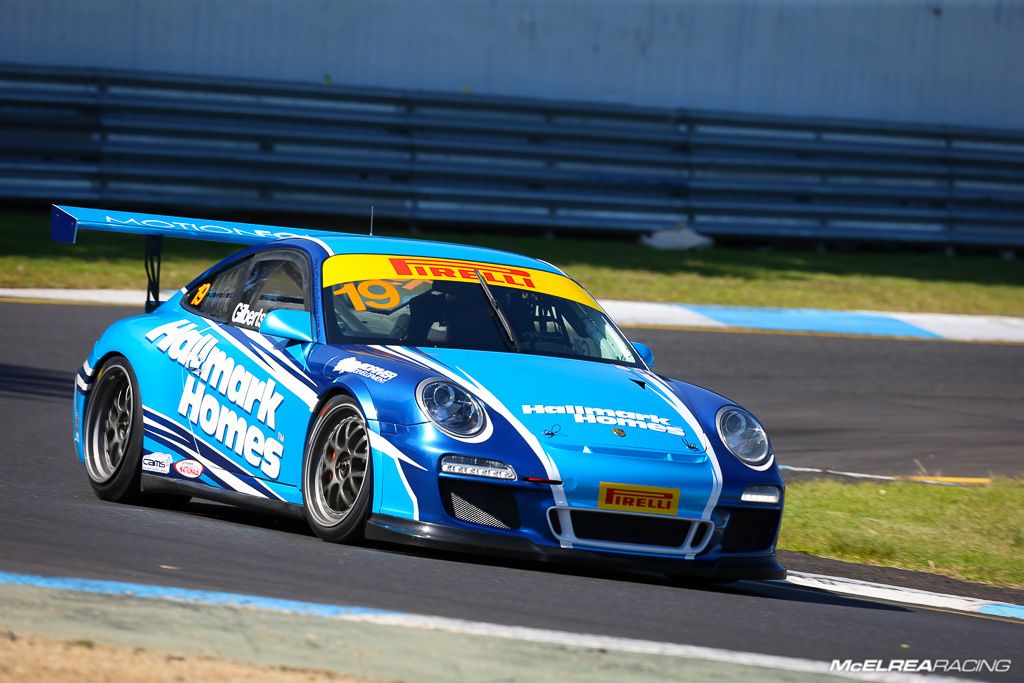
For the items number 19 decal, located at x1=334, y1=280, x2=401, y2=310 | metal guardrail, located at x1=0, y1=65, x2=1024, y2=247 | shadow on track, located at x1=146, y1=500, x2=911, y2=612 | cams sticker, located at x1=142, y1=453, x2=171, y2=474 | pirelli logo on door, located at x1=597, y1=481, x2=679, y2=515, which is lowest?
shadow on track, located at x1=146, y1=500, x2=911, y2=612

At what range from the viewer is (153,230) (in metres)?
7.66

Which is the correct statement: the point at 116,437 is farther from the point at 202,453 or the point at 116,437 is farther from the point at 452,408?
the point at 452,408

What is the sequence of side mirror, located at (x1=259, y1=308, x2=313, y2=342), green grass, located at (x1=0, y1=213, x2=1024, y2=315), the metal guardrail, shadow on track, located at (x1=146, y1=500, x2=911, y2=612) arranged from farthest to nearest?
1. the metal guardrail
2. green grass, located at (x1=0, y1=213, x2=1024, y2=315)
3. side mirror, located at (x1=259, y1=308, x2=313, y2=342)
4. shadow on track, located at (x1=146, y1=500, x2=911, y2=612)

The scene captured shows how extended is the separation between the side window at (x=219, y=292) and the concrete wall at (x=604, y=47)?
42.6 feet

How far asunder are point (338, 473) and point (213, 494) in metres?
0.90

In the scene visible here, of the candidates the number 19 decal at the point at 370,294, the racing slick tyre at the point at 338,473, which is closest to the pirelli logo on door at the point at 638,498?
the racing slick tyre at the point at 338,473

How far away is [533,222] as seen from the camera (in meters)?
20.2

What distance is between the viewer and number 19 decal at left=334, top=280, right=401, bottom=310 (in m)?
6.73

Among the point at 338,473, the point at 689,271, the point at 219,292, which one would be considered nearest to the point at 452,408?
the point at 338,473

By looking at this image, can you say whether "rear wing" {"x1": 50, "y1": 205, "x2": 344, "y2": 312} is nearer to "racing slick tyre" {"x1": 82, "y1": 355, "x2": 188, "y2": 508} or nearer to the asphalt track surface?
"racing slick tyre" {"x1": 82, "y1": 355, "x2": 188, "y2": 508}

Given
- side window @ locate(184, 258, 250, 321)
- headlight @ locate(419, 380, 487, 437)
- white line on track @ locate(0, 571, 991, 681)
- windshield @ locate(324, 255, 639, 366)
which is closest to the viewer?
white line on track @ locate(0, 571, 991, 681)

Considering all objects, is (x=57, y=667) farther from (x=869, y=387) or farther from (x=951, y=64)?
(x=951, y=64)

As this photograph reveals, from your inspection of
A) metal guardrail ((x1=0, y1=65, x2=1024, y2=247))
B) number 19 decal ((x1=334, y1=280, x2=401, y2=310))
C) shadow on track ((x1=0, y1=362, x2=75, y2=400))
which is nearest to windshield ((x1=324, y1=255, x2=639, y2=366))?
number 19 decal ((x1=334, y1=280, x2=401, y2=310))

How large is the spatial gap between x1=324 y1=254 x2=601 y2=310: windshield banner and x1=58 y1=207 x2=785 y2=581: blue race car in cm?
1
